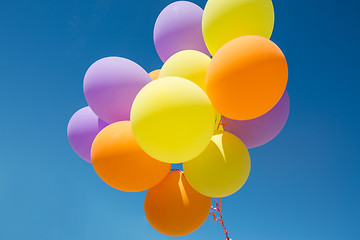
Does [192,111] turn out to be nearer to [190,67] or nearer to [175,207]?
[190,67]

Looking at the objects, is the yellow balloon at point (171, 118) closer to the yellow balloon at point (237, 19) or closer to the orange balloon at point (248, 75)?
the orange balloon at point (248, 75)

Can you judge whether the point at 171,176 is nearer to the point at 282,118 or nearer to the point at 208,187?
the point at 208,187

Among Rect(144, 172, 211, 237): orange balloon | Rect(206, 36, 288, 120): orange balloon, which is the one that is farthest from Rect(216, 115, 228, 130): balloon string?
Rect(144, 172, 211, 237): orange balloon

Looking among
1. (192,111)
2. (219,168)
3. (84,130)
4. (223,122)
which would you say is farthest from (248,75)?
(84,130)

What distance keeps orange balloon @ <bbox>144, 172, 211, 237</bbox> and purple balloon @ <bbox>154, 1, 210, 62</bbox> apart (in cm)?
136

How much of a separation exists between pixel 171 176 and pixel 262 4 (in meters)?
1.62

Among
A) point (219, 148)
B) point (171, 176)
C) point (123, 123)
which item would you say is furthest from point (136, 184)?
point (219, 148)

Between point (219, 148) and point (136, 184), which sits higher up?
point (219, 148)

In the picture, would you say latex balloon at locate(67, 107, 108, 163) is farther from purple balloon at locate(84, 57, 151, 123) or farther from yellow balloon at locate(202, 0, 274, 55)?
yellow balloon at locate(202, 0, 274, 55)

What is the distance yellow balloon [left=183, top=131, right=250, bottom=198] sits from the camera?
1979 mm

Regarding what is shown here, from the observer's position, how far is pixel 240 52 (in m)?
1.81

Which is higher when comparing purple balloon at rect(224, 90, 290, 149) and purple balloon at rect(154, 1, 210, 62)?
purple balloon at rect(154, 1, 210, 62)

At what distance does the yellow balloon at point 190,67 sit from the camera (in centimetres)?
218

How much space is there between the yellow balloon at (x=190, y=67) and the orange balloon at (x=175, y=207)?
0.88 m
